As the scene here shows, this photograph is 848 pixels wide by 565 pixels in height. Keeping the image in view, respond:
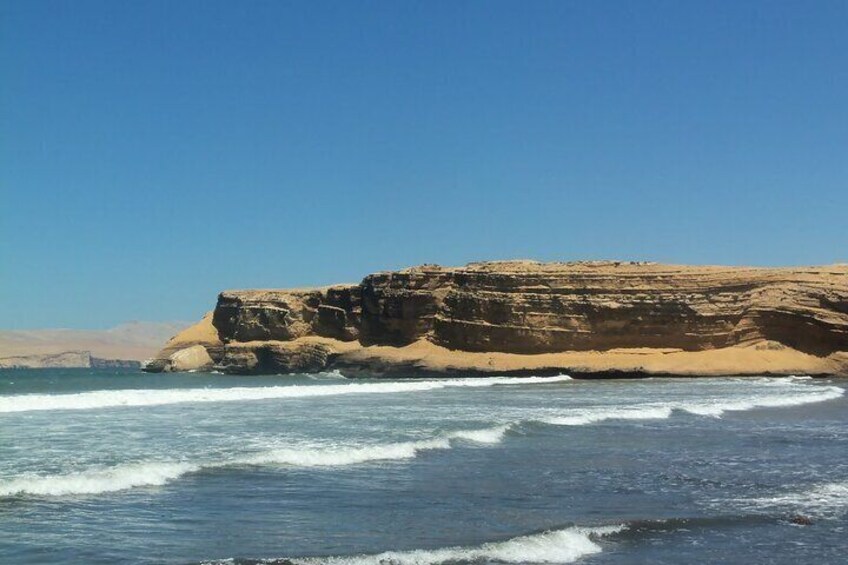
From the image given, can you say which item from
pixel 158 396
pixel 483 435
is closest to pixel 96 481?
pixel 483 435

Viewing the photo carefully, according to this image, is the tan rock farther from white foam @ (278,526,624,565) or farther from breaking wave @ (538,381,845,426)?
white foam @ (278,526,624,565)

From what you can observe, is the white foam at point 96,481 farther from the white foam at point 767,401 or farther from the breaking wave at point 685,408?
the white foam at point 767,401

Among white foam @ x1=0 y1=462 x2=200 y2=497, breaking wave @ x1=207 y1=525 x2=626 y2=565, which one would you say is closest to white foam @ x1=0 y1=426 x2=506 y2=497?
white foam @ x1=0 y1=462 x2=200 y2=497

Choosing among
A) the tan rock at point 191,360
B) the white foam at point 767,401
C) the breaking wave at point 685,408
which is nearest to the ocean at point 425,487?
the breaking wave at point 685,408

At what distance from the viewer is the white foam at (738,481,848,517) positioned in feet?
38.1

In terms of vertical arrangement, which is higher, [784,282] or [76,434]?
[784,282]

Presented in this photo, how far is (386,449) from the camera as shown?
16719mm

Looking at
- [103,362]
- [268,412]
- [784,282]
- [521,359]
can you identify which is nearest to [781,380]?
[784,282]

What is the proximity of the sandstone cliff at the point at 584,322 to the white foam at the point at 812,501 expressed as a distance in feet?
116

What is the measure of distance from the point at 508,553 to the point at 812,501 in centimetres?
519

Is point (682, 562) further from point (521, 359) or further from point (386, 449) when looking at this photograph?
point (521, 359)

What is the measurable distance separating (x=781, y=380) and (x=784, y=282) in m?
8.12

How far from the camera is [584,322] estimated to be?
174 feet

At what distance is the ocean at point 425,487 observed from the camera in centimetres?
950
